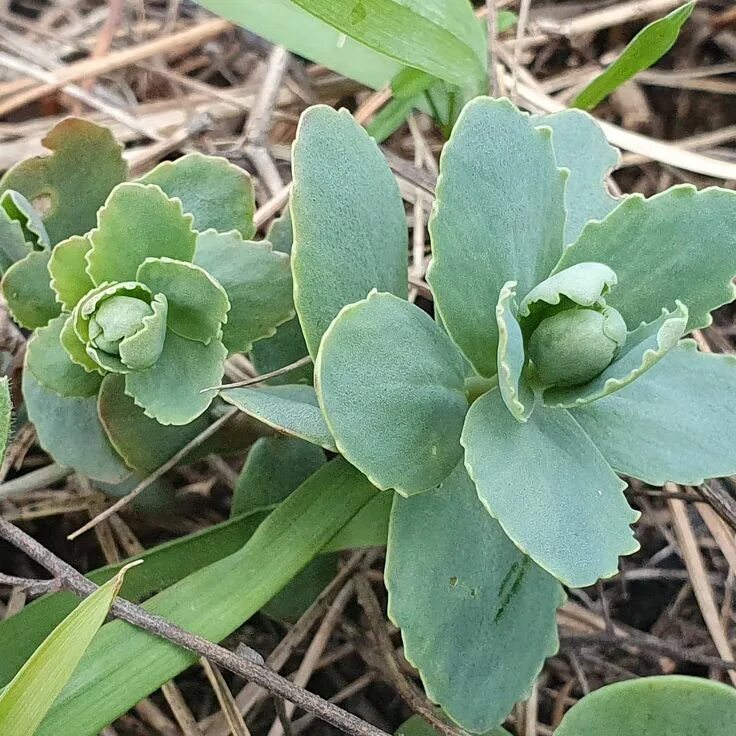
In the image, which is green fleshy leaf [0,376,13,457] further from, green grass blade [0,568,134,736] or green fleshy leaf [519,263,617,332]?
green fleshy leaf [519,263,617,332]

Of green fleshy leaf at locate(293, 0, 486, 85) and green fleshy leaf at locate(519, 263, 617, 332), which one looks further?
green fleshy leaf at locate(293, 0, 486, 85)

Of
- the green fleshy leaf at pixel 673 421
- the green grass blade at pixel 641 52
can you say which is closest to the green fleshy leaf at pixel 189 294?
the green fleshy leaf at pixel 673 421

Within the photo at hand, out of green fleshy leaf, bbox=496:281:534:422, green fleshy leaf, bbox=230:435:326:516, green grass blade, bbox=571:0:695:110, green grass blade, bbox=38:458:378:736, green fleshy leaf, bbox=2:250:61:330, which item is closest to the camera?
green fleshy leaf, bbox=496:281:534:422

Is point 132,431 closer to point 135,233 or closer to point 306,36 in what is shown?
point 135,233

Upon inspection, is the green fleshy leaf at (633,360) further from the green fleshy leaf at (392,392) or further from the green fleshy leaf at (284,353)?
the green fleshy leaf at (284,353)

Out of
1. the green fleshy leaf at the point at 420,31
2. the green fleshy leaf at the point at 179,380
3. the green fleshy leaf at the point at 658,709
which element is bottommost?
the green fleshy leaf at the point at 658,709

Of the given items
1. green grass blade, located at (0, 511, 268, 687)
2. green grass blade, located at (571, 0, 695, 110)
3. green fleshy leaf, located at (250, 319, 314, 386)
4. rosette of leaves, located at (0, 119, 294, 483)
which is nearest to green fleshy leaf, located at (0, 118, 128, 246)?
rosette of leaves, located at (0, 119, 294, 483)

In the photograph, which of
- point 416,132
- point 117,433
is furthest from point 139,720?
point 416,132

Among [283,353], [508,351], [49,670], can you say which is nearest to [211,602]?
[49,670]
